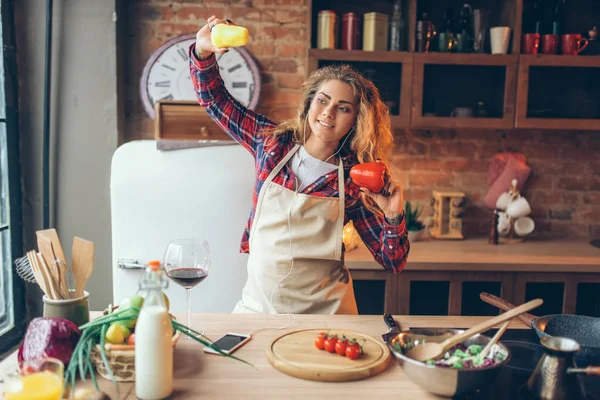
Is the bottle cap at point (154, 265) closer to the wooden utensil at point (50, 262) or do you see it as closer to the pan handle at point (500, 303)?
the wooden utensil at point (50, 262)

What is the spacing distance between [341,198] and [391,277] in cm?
92

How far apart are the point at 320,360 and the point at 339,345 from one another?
0.06 m

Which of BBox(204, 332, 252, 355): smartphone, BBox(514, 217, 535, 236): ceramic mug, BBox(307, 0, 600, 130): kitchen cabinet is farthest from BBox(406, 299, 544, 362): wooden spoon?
BBox(514, 217, 535, 236): ceramic mug

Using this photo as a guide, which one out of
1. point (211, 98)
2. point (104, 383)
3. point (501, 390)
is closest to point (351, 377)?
point (501, 390)

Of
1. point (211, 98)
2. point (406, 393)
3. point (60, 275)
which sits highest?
point (211, 98)

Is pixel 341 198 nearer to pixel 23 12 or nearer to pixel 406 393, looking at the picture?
pixel 406 393

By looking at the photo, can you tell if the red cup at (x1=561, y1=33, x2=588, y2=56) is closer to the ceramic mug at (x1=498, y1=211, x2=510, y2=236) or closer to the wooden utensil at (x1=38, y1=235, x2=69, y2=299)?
the ceramic mug at (x1=498, y1=211, x2=510, y2=236)

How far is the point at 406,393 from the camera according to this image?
3.59ft

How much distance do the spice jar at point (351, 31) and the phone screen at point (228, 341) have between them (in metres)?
1.88

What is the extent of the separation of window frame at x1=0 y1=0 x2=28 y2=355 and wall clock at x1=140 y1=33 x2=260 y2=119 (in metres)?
0.64

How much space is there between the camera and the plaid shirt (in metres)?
1.79

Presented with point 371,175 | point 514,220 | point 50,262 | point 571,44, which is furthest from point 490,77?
point 50,262

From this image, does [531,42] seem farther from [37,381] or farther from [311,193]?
[37,381]

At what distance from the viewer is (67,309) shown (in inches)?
46.8
